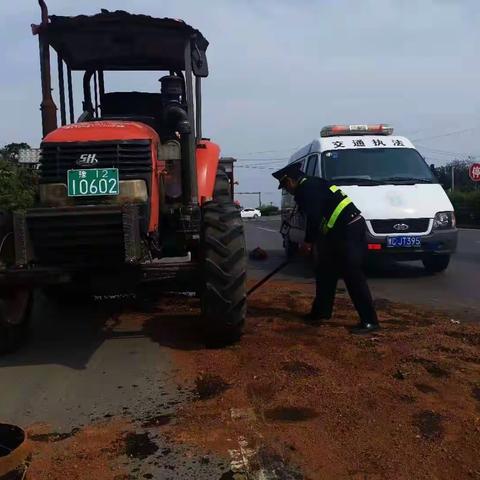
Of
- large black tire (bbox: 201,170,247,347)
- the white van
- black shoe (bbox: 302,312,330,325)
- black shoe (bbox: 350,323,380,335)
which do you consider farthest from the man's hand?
large black tire (bbox: 201,170,247,347)

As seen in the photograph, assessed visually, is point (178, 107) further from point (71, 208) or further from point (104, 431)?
point (104, 431)

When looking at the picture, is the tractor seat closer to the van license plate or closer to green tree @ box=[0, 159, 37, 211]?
green tree @ box=[0, 159, 37, 211]

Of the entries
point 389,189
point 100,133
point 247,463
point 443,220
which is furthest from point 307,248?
point 247,463

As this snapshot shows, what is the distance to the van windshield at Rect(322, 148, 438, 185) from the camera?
35.4 ft

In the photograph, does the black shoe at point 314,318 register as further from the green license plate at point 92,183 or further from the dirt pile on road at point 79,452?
the dirt pile on road at point 79,452

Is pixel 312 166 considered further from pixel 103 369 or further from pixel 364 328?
pixel 103 369

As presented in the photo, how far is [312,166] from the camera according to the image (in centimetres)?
1148

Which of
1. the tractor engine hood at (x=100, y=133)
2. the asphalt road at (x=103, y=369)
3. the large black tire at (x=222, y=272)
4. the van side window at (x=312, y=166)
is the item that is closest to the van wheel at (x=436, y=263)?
the asphalt road at (x=103, y=369)

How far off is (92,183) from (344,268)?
278 centimetres

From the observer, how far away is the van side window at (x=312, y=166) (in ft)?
36.9

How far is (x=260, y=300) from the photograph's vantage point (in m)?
8.28

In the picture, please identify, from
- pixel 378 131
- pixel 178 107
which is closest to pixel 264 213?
pixel 378 131

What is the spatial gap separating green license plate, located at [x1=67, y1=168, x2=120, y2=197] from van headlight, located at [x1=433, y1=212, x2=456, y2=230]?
6.33 metres

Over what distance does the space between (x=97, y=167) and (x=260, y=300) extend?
347cm
